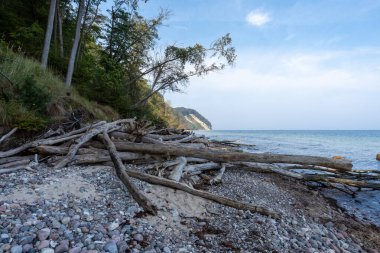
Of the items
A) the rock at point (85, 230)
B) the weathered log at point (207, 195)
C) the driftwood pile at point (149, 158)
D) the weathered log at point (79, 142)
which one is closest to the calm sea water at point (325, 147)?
the driftwood pile at point (149, 158)

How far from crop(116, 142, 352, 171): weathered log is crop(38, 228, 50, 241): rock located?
143 inches

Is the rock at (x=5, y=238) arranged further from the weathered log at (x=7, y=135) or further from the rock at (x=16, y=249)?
the weathered log at (x=7, y=135)

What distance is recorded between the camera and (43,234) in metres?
2.65

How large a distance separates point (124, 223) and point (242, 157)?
11.5ft

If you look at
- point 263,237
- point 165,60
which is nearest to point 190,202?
point 263,237

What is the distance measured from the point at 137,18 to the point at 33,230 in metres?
21.8

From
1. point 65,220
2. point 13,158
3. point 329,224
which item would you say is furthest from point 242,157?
point 13,158

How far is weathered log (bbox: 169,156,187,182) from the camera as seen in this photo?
5204 mm

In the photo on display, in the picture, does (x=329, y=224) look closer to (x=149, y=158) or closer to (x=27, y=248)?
(x=149, y=158)

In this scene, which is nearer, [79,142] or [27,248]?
[27,248]

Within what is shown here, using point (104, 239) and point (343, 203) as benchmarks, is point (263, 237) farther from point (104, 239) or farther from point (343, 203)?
point (343, 203)

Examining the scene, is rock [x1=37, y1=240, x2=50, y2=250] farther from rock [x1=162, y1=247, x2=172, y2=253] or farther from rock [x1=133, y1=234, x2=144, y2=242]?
rock [x1=162, y1=247, x2=172, y2=253]

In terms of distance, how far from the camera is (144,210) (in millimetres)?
3582

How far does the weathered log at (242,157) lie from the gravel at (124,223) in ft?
4.01
